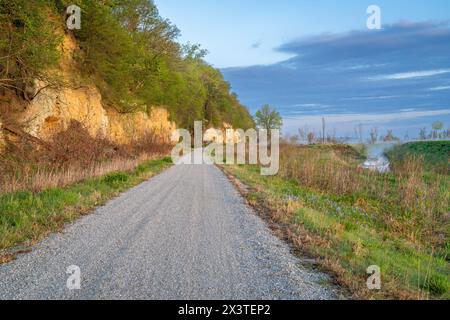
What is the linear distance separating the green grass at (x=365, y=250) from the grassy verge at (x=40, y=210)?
4682 mm

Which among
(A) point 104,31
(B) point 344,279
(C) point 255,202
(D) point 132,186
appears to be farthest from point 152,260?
(A) point 104,31

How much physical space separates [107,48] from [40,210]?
19.8m

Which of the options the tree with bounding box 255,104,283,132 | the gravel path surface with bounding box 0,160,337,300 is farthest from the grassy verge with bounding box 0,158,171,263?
the tree with bounding box 255,104,283,132

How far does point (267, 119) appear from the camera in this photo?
11750 cm

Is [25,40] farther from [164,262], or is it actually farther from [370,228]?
[370,228]

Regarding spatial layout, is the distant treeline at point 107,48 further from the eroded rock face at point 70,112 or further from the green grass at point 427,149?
the green grass at point 427,149

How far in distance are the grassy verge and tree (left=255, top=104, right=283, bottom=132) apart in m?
104

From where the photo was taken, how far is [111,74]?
2827 centimetres

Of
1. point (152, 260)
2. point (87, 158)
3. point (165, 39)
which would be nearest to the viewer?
point (152, 260)

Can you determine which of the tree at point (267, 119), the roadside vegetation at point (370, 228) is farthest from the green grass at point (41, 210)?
the tree at point (267, 119)

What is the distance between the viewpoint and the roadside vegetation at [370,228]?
544 cm

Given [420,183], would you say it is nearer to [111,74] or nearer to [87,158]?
[87,158]

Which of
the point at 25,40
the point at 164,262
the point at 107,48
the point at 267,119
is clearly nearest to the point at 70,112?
the point at 107,48
